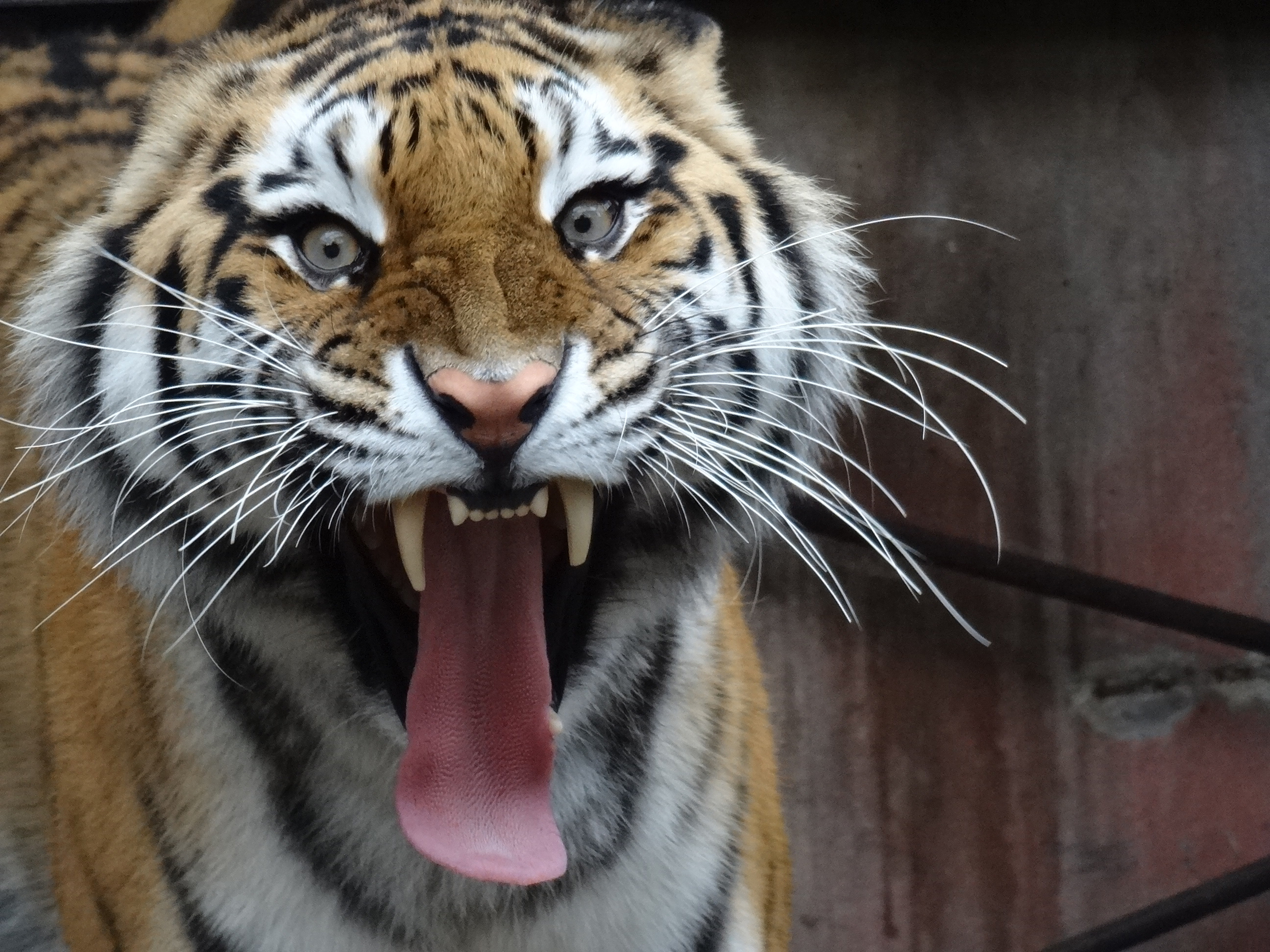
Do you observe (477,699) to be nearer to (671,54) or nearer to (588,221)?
(588,221)

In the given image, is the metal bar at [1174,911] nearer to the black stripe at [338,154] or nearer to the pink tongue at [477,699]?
the pink tongue at [477,699]

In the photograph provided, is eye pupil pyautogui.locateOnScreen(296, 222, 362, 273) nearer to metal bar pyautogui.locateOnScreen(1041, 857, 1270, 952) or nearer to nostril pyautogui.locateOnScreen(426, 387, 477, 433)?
nostril pyautogui.locateOnScreen(426, 387, 477, 433)

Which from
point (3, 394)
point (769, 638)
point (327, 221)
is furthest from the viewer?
point (769, 638)

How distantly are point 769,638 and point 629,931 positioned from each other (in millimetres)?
527

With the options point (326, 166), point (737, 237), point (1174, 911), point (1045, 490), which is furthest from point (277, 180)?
point (1174, 911)

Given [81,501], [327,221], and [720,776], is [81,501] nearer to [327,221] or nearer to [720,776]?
[327,221]

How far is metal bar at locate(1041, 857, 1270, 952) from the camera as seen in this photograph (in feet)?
4.40

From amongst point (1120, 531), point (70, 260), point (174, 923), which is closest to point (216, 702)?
point (174, 923)

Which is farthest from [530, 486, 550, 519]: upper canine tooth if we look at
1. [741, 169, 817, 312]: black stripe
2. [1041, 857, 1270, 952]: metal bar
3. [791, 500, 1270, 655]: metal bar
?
[1041, 857, 1270, 952]: metal bar

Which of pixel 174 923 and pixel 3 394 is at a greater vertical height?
pixel 3 394

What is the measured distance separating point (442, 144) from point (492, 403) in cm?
18

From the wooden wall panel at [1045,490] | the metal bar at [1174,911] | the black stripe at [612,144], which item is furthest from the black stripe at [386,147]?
the metal bar at [1174,911]

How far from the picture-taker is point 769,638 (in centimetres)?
132

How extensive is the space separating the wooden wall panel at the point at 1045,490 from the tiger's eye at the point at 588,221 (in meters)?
0.58
